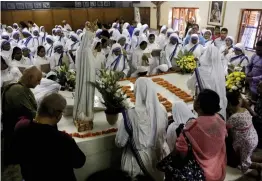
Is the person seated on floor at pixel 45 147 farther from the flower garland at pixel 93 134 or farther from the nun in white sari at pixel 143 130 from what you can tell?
the flower garland at pixel 93 134

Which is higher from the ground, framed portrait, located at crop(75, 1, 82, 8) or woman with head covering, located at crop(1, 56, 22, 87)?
framed portrait, located at crop(75, 1, 82, 8)

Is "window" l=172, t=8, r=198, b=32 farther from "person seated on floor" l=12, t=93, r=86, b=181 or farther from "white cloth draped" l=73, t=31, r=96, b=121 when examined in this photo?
"person seated on floor" l=12, t=93, r=86, b=181

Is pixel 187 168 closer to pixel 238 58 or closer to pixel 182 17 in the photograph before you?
pixel 238 58

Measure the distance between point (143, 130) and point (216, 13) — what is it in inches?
301

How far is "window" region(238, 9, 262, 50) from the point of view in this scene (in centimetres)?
707

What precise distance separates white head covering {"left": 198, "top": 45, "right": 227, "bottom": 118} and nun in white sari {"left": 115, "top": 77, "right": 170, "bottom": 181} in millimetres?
987

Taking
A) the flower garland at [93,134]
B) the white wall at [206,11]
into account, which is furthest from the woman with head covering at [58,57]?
the white wall at [206,11]

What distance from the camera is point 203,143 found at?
1.90m

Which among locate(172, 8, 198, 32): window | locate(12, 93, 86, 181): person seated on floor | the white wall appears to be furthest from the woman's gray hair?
locate(172, 8, 198, 32): window

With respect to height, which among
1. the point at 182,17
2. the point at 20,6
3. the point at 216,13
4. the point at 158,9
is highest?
the point at 20,6

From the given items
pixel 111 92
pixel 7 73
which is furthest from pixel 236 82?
pixel 7 73

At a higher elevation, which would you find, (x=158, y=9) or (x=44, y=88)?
(x=158, y=9)

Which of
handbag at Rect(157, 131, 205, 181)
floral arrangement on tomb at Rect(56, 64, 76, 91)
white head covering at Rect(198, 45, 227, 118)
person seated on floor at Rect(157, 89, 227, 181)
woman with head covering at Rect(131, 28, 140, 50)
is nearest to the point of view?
person seated on floor at Rect(157, 89, 227, 181)

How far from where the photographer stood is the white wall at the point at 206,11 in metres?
7.36
